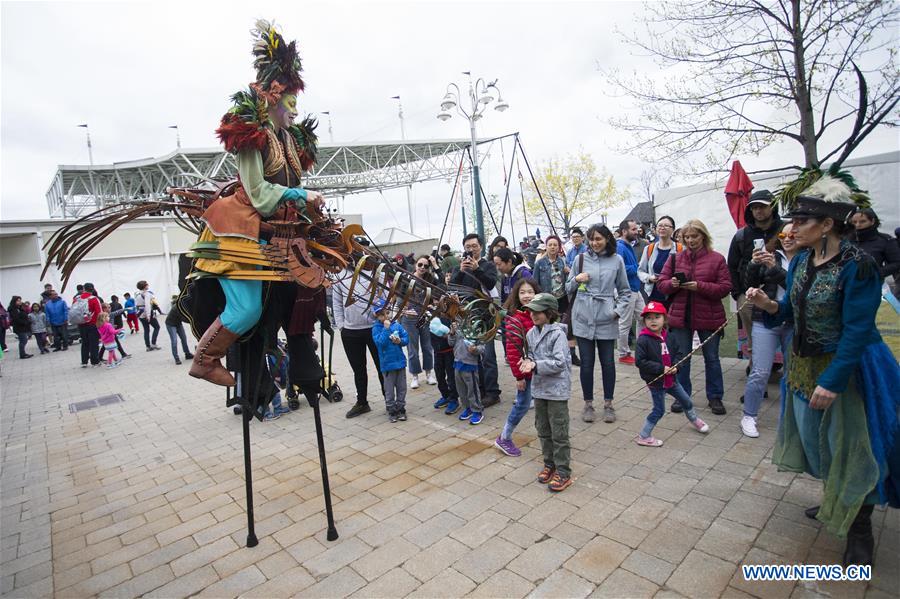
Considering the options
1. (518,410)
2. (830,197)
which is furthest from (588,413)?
(830,197)

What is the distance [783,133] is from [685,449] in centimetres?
598

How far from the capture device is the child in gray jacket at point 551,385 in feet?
12.6

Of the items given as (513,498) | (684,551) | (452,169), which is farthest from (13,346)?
(452,169)

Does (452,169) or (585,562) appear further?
(452,169)

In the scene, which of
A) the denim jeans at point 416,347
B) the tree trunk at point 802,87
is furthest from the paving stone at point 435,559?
the tree trunk at point 802,87

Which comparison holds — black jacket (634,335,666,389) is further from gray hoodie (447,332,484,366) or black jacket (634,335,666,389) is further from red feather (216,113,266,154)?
red feather (216,113,266,154)

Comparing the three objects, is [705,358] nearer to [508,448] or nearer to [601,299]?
[601,299]

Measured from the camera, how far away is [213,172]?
25.2 metres

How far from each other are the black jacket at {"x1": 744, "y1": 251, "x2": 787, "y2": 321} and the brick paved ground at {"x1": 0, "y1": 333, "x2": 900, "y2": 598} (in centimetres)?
123

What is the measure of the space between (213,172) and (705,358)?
26327mm

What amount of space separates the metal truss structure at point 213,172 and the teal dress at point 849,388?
24.3 meters

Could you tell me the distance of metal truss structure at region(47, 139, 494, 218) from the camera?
26.6 meters

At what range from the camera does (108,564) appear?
3316 mm

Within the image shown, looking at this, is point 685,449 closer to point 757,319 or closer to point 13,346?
point 757,319
